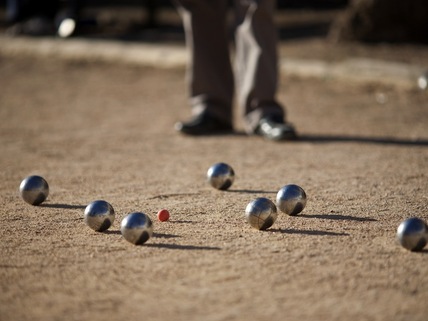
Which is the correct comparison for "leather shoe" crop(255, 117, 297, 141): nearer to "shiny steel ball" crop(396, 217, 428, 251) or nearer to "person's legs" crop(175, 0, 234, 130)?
"person's legs" crop(175, 0, 234, 130)

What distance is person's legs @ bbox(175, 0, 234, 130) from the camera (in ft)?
21.4

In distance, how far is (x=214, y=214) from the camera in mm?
4160

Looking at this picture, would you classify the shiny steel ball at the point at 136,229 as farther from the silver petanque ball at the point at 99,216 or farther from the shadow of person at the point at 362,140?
the shadow of person at the point at 362,140

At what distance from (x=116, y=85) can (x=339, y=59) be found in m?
2.40

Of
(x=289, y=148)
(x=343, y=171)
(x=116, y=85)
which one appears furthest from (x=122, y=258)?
(x=116, y=85)

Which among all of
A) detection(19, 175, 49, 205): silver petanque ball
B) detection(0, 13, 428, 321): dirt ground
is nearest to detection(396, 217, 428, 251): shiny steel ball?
detection(0, 13, 428, 321): dirt ground

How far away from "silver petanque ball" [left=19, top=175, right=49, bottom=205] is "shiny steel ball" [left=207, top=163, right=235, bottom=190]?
0.90 meters

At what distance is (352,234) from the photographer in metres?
3.73

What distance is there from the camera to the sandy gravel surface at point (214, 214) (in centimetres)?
296

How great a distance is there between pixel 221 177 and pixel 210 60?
223 centimetres

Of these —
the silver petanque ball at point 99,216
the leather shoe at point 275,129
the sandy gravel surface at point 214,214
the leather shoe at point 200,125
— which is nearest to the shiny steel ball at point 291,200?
the sandy gravel surface at point 214,214

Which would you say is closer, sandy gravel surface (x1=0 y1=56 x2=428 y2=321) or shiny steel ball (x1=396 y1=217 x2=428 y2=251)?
sandy gravel surface (x1=0 y1=56 x2=428 y2=321)

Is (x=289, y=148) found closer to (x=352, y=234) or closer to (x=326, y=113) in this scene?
(x=326, y=113)

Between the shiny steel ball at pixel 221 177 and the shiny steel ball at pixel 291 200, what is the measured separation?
64 centimetres
